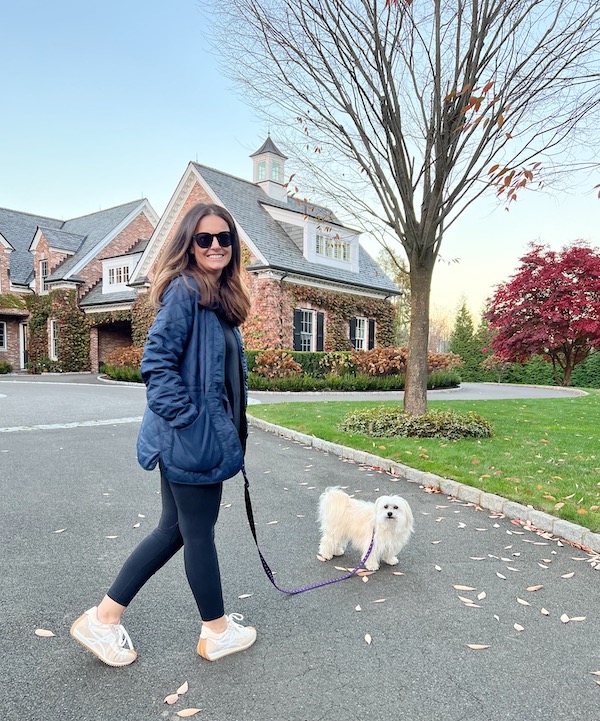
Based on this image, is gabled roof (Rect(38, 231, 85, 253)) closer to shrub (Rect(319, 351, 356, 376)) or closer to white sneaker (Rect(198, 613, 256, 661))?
shrub (Rect(319, 351, 356, 376))

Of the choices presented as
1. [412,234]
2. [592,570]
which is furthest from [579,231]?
[592,570]

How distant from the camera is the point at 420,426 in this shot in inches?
292

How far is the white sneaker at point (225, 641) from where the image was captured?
214 centimetres

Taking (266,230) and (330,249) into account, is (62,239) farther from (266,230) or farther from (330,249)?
(330,249)

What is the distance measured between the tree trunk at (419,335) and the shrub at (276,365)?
28.1ft

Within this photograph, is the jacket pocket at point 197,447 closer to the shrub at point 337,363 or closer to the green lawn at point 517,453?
the green lawn at point 517,453

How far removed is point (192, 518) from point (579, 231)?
931 inches

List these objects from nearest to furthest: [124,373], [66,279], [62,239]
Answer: [124,373]
[66,279]
[62,239]

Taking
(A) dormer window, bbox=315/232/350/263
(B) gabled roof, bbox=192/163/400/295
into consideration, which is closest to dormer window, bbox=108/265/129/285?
(B) gabled roof, bbox=192/163/400/295

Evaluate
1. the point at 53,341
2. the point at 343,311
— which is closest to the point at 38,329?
the point at 53,341

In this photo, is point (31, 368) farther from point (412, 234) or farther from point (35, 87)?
point (412, 234)

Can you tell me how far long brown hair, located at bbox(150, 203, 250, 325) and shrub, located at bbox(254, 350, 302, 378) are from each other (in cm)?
1394

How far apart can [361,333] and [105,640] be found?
2074 cm

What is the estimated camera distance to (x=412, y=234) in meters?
7.73
